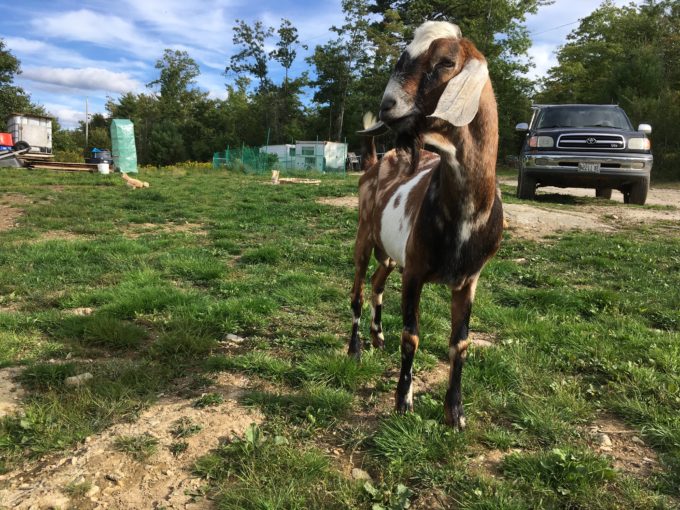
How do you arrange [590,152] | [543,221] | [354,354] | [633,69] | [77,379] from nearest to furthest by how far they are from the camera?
[77,379] → [354,354] → [543,221] → [590,152] → [633,69]

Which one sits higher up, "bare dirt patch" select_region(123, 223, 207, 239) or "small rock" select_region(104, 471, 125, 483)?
"bare dirt patch" select_region(123, 223, 207, 239)

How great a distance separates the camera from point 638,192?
1101 centimetres

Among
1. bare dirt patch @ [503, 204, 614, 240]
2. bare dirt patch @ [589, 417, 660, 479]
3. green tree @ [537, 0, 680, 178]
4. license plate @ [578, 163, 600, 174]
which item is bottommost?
bare dirt patch @ [589, 417, 660, 479]

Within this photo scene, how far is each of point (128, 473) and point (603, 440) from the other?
103 inches

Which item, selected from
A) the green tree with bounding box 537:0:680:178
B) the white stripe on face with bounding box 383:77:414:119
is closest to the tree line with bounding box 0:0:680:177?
the green tree with bounding box 537:0:680:178

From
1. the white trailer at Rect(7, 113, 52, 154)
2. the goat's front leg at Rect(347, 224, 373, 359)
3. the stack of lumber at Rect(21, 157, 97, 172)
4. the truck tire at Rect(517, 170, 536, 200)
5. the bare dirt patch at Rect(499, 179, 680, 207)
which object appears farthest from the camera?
the white trailer at Rect(7, 113, 52, 154)

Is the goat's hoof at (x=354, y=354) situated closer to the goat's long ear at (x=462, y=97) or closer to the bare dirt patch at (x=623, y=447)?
the bare dirt patch at (x=623, y=447)

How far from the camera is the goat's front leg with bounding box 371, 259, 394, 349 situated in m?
3.84

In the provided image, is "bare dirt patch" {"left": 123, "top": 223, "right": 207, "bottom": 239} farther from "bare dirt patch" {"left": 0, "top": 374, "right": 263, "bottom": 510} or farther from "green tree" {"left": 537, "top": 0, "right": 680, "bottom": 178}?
"green tree" {"left": 537, "top": 0, "right": 680, "bottom": 178}

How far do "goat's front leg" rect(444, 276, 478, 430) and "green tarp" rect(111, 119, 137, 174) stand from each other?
2192 cm

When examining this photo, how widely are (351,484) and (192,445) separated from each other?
3.03 ft

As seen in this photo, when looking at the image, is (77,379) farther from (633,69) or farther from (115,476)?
(633,69)

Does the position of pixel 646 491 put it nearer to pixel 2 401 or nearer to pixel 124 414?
pixel 124 414

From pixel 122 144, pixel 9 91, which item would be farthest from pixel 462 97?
pixel 9 91
